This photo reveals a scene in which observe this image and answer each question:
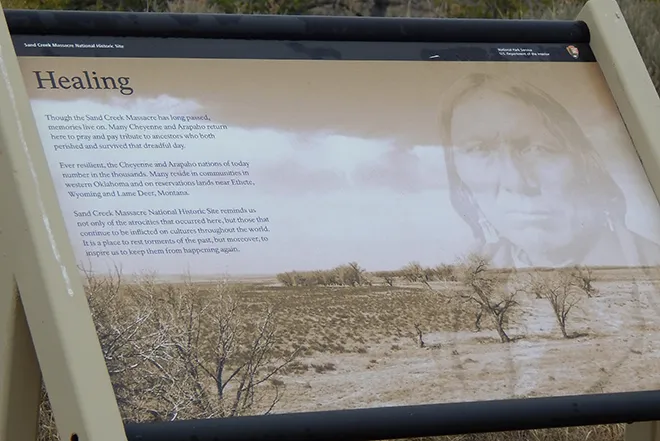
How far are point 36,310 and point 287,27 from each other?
1.01 meters

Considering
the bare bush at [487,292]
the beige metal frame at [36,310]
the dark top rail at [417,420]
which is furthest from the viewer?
the bare bush at [487,292]

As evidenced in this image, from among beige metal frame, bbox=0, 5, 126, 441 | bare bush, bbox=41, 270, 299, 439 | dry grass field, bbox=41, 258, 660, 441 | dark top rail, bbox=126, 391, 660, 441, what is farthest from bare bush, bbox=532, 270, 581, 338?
beige metal frame, bbox=0, 5, 126, 441

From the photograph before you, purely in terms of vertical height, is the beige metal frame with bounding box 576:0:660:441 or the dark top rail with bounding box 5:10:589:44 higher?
the dark top rail with bounding box 5:10:589:44

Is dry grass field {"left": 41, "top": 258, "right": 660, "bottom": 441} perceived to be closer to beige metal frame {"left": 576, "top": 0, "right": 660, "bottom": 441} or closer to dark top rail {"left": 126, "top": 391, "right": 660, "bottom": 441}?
dark top rail {"left": 126, "top": 391, "right": 660, "bottom": 441}

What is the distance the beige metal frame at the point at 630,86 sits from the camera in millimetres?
2574

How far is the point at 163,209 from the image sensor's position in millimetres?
2170

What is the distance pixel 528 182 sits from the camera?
98.0 inches

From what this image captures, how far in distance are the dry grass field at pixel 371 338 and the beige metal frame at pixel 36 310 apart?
0.52 ft

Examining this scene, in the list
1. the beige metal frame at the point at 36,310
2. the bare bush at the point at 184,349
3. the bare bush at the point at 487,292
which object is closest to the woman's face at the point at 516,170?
the bare bush at the point at 487,292

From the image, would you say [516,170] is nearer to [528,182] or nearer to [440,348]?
[528,182]

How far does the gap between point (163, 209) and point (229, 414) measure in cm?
49

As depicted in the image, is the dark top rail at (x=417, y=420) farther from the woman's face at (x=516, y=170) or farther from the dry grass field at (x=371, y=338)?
the woman's face at (x=516, y=170)

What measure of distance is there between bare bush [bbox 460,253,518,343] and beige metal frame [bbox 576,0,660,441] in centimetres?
56

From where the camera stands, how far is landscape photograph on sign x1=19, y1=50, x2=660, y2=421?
208 cm
